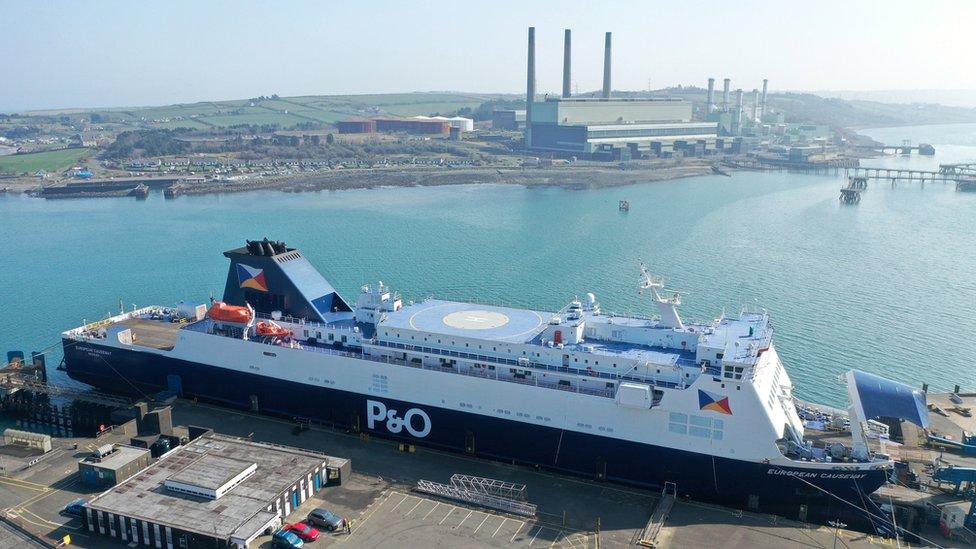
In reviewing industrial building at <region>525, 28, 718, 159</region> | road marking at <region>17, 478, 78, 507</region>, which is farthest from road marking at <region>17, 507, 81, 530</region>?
industrial building at <region>525, 28, 718, 159</region>

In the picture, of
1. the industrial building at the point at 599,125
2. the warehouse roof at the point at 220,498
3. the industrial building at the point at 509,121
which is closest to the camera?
the warehouse roof at the point at 220,498

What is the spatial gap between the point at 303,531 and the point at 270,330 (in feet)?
32.2

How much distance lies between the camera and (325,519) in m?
19.3

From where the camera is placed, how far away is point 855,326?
39.0 m

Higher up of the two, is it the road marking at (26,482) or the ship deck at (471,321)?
the ship deck at (471,321)

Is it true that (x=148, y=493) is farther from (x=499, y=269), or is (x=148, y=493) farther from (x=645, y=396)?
(x=499, y=269)

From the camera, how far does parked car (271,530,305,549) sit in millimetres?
18281

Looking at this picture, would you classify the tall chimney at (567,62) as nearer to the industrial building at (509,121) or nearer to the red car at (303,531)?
the industrial building at (509,121)

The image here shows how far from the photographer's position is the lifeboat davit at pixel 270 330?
26.7 meters

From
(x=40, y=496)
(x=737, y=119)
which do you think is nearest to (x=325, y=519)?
(x=40, y=496)

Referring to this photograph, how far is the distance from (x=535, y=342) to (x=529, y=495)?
16.7ft

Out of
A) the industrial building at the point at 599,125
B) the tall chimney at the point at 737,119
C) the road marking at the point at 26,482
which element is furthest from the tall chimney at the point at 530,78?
the road marking at the point at 26,482

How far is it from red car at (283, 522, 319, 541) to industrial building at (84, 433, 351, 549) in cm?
57

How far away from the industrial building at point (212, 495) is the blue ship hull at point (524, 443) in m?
3.36
